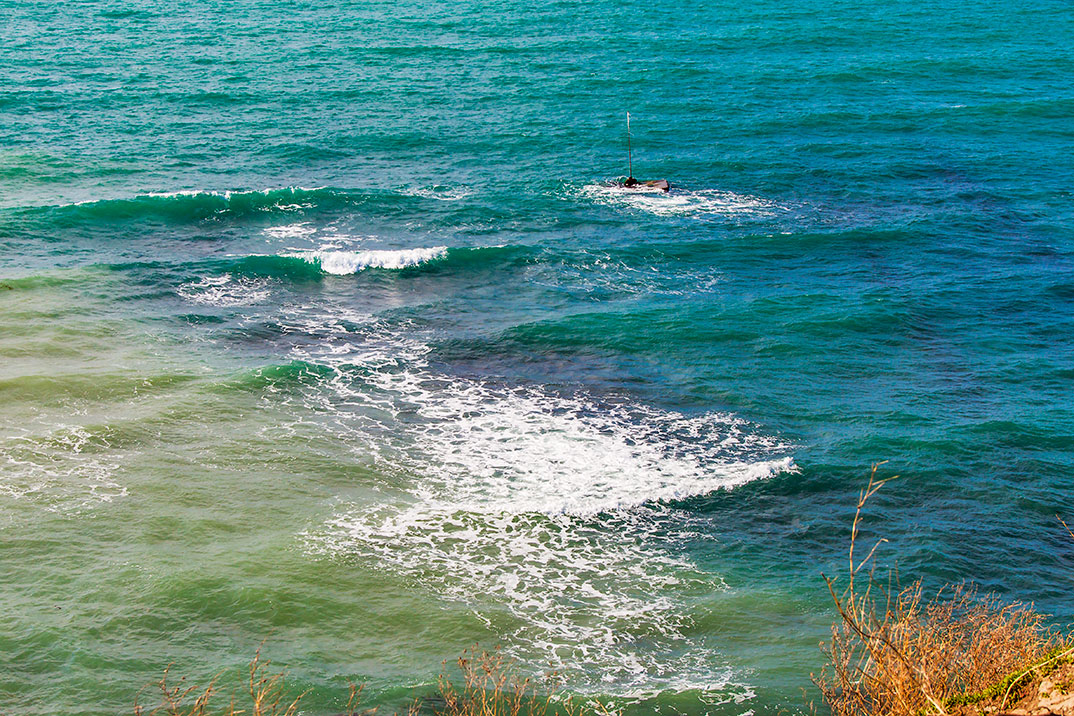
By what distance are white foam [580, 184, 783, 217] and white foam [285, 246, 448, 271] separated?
30.4 feet

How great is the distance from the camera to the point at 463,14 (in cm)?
7931

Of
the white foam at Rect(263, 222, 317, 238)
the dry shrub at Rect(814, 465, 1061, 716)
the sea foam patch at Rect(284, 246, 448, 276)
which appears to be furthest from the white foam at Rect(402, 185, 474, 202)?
the dry shrub at Rect(814, 465, 1061, 716)

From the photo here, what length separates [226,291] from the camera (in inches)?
1323

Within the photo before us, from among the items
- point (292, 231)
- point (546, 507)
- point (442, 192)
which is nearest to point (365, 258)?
point (292, 231)

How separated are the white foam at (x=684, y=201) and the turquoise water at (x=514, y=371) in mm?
343

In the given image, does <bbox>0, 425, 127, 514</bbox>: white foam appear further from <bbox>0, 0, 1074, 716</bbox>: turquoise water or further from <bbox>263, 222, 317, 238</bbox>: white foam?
<bbox>263, 222, 317, 238</bbox>: white foam

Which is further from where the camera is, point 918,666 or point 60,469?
point 60,469

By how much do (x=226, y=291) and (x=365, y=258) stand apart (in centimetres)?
524

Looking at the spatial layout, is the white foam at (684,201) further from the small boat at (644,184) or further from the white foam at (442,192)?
the white foam at (442,192)

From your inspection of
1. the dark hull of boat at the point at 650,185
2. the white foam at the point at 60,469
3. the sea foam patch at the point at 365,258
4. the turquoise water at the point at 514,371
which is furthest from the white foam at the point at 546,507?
the dark hull of boat at the point at 650,185

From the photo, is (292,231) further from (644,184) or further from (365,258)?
(644,184)

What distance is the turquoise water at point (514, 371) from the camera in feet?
59.7

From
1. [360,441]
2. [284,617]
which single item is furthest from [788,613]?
[360,441]

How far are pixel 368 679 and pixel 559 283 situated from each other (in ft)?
66.5
